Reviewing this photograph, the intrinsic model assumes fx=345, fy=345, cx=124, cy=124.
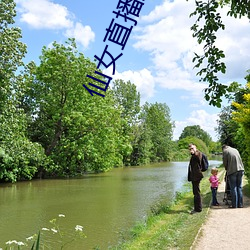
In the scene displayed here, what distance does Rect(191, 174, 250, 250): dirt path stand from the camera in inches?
248

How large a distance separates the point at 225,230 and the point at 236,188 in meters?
2.72

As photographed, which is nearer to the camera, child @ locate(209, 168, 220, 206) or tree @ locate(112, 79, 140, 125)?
child @ locate(209, 168, 220, 206)

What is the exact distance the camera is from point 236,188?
9828mm

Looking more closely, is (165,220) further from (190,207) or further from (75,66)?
(75,66)

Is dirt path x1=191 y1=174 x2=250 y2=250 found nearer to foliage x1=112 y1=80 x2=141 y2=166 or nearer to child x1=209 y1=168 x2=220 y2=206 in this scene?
child x1=209 y1=168 x2=220 y2=206

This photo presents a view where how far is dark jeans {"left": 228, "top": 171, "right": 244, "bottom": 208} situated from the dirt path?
219mm

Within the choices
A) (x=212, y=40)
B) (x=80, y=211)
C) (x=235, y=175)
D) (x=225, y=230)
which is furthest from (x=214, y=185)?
(x=212, y=40)

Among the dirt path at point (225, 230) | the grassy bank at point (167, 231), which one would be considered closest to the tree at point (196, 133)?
the grassy bank at point (167, 231)

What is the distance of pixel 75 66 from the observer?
26.5 meters

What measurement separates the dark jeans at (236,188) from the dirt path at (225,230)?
22 cm

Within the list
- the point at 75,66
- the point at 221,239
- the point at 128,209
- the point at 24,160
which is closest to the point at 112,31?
the point at 221,239

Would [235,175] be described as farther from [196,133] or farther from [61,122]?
[196,133]

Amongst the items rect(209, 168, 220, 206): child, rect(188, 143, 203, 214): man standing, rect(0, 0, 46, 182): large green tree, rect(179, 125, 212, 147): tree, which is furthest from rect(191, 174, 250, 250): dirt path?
rect(179, 125, 212, 147): tree

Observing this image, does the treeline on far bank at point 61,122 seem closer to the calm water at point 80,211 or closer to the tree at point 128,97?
the calm water at point 80,211
